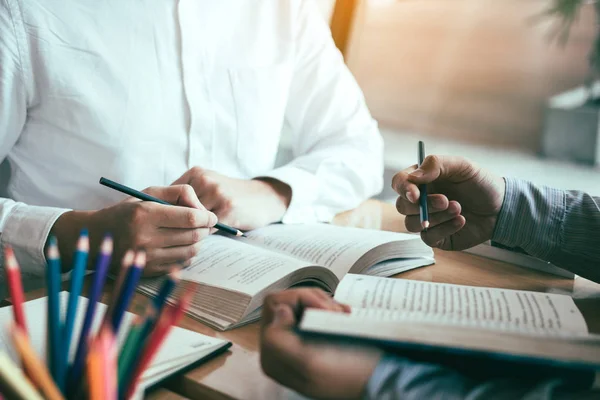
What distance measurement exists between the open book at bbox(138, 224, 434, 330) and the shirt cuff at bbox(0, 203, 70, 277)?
0.67 ft

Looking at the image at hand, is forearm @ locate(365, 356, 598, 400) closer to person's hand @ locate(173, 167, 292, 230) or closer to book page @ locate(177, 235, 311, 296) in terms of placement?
book page @ locate(177, 235, 311, 296)

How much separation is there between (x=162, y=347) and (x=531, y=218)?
0.60m

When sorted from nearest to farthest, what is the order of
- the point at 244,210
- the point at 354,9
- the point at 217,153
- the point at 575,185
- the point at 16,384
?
the point at 16,384 < the point at 244,210 < the point at 217,153 < the point at 575,185 < the point at 354,9

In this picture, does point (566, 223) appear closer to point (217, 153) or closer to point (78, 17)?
point (217, 153)

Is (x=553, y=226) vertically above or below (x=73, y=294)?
below

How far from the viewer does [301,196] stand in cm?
118

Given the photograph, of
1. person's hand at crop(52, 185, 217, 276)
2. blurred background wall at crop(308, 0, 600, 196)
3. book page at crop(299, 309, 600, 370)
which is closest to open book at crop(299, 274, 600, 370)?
book page at crop(299, 309, 600, 370)

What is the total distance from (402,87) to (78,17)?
3.74 feet

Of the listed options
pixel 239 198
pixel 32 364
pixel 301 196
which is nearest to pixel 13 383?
pixel 32 364

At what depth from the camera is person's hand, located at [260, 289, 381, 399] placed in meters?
0.47

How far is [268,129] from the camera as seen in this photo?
4.42 feet

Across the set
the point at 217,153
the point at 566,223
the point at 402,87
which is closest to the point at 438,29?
the point at 402,87

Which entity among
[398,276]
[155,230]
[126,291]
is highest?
[126,291]

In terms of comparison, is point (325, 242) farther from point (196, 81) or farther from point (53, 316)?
point (53, 316)
